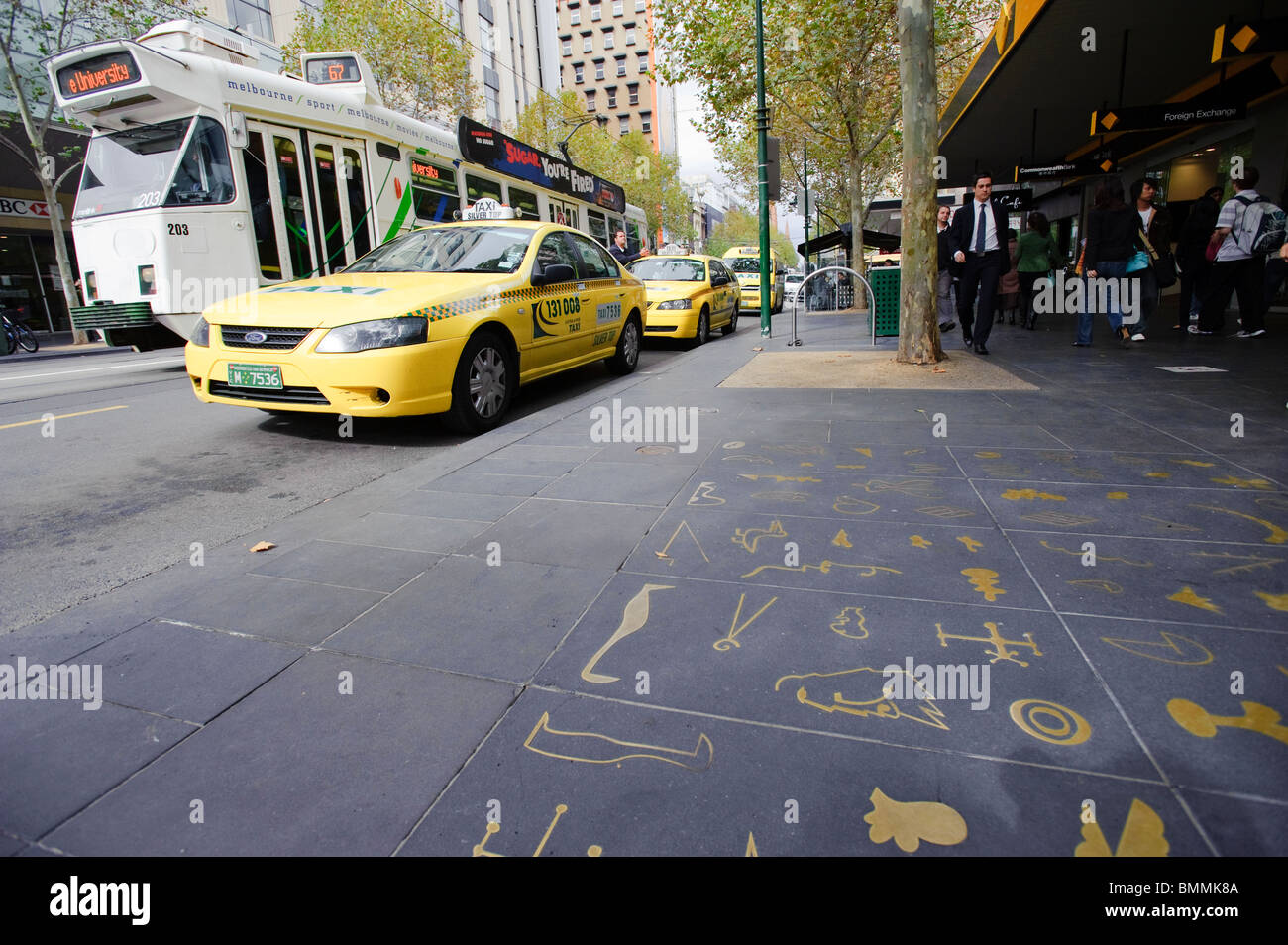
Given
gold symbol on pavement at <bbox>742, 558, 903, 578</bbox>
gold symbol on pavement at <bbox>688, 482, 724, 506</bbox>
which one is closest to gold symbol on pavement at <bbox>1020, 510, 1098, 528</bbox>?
gold symbol on pavement at <bbox>742, 558, 903, 578</bbox>

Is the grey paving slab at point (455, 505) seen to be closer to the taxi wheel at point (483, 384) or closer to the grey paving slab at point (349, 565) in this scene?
the grey paving slab at point (349, 565)

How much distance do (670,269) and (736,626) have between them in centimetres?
1081

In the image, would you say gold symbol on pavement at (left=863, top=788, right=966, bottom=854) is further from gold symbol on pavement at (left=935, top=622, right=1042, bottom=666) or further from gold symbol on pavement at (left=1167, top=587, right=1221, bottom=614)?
gold symbol on pavement at (left=1167, top=587, right=1221, bottom=614)

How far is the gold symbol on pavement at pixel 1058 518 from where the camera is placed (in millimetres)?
3242

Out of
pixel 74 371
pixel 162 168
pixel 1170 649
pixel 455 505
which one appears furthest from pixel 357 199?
pixel 1170 649

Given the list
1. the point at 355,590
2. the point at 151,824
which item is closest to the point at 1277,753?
the point at 151,824

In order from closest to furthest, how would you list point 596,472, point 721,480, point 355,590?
1. point 355,590
2. point 721,480
3. point 596,472

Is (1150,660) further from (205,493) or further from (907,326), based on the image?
(907,326)

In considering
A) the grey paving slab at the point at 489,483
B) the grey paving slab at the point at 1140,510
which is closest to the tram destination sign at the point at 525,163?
the grey paving slab at the point at 489,483

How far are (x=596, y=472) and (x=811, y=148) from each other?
29265 millimetres

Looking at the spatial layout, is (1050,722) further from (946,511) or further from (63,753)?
(63,753)

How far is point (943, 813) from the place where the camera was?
5.13 ft

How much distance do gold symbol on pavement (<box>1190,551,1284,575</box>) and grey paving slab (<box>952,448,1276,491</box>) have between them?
97 centimetres
